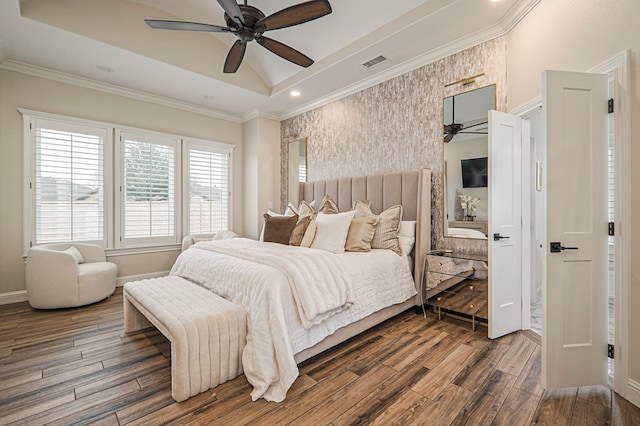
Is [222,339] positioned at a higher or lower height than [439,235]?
lower

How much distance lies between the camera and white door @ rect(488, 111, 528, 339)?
2.61m

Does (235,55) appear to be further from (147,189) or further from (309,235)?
(147,189)

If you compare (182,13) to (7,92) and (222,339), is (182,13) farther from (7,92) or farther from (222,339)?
(222,339)

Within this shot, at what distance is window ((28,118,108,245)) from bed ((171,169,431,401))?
1969mm

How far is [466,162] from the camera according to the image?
3150mm

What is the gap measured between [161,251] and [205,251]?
229 cm

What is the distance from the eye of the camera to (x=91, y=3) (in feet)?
10.2

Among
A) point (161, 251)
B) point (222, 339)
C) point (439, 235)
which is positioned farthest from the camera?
point (161, 251)

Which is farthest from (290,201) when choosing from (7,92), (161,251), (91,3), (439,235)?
(7,92)

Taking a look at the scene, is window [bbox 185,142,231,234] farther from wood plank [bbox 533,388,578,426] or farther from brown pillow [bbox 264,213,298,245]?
wood plank [bbox 533,388,578,426]

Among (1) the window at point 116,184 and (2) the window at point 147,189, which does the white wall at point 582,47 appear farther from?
(2) the window at point 147,189

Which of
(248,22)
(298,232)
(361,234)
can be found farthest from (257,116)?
(361,234)

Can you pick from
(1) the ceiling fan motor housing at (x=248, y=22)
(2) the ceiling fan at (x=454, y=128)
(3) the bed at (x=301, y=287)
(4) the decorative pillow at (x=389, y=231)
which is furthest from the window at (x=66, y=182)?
(2) the ceiling fan at (x=454, y=128)

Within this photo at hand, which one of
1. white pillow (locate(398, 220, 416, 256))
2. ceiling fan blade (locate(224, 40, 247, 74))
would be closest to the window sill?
ceiling fan blade (locate(224, 40, 247, 74))
